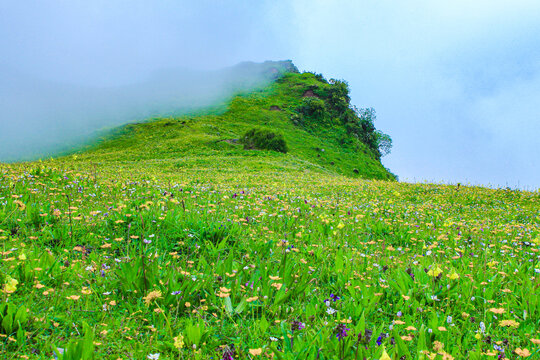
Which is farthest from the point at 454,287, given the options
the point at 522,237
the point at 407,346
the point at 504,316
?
the point at 522,237

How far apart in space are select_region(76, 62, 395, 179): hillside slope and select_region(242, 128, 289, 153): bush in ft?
6.37

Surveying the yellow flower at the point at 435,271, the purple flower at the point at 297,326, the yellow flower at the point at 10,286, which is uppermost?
the yellow flower at the point at 435,271

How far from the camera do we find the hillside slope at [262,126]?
40.4 metres

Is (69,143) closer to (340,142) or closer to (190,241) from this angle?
(340,142)

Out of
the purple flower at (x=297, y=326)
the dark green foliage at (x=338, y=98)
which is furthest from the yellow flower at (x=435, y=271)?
the dark green foliage at (x=338, y=98)

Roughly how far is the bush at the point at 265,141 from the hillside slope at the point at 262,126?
194 centimetres

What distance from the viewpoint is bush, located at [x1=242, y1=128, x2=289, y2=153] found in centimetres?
4819

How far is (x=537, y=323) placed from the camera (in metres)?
3.00

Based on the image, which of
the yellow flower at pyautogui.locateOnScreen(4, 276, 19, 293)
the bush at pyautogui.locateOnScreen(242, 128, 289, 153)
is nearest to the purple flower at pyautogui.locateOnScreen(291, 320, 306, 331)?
the yellow flower at pyautogui.locateOnScreen(4, 276, 19, 293)

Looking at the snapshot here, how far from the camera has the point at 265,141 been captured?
48.4m

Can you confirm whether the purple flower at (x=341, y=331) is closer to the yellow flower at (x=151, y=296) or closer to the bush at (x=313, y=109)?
the yellow flower at (x=151, y=296)

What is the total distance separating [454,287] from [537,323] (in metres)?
0.76

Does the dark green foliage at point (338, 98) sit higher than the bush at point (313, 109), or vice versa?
the dark green foliage at point (338, 98)

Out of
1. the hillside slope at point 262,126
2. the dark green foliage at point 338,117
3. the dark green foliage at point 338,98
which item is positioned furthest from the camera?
the dark green foliage at point 338,98
